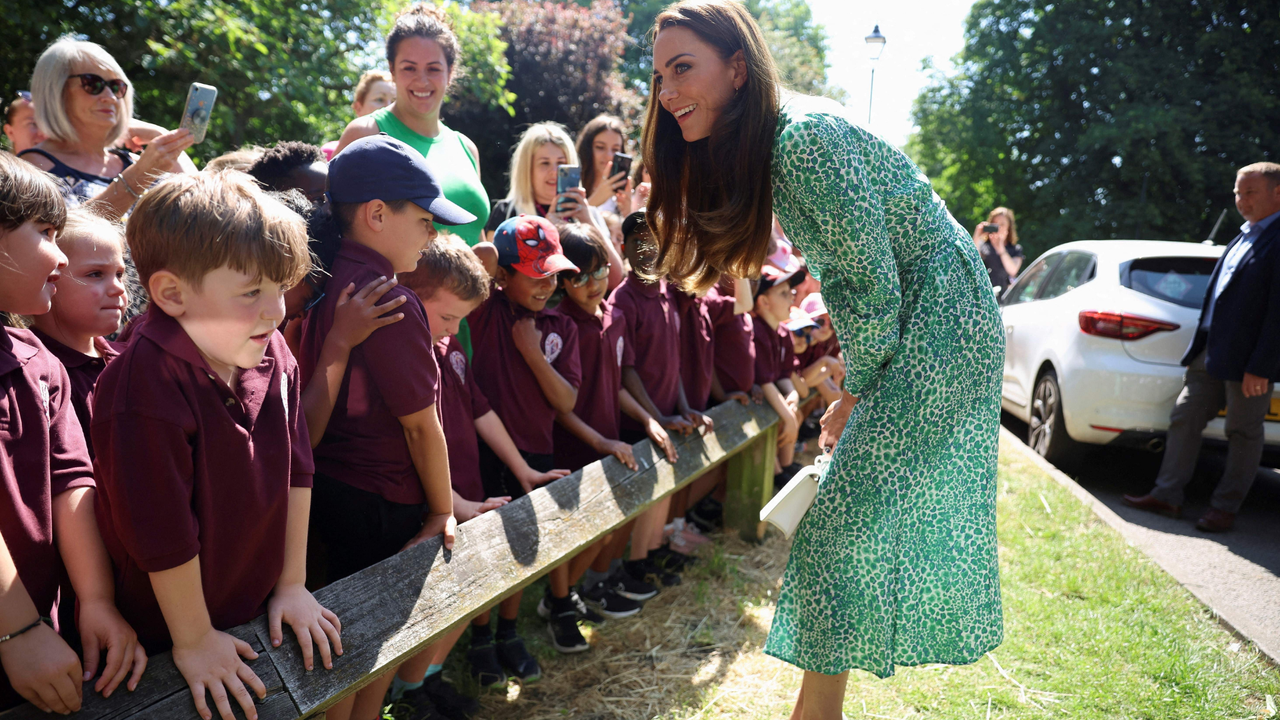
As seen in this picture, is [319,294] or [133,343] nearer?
[133,343]

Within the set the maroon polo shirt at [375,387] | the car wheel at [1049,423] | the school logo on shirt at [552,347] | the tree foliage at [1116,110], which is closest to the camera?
the maroon polo shirt at [375,387]

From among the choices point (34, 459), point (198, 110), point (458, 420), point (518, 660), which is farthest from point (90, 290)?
point (518, 660)

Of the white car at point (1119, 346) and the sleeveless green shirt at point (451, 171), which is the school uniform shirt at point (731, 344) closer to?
the sleeveless green shirt at point (451, 171)

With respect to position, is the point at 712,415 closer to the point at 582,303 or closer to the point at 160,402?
the point at 582,303

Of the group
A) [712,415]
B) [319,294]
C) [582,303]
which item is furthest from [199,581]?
[712,415]

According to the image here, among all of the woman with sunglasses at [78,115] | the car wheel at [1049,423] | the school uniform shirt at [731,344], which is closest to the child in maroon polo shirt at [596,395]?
the school uniform shirt at [731,344]

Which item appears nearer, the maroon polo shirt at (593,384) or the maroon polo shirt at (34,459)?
the maroon polo shirt at (34,459)

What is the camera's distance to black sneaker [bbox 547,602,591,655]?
3.44m

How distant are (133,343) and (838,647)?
1891 mm

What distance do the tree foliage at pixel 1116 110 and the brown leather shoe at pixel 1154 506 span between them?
16.1 meters

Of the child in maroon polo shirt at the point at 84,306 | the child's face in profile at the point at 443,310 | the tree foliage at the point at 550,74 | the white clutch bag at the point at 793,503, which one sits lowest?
the white clutch bag at the point at 793,503

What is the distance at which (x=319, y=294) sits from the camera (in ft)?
7.39

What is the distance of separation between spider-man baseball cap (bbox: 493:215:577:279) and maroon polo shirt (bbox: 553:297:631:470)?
0.40 m

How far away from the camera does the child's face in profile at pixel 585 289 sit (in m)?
3.50
